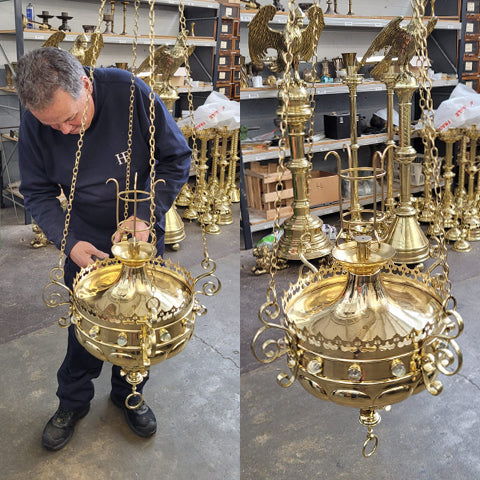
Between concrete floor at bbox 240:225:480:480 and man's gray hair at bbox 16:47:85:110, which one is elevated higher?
man's gray hair at bbox 16:47:85:110

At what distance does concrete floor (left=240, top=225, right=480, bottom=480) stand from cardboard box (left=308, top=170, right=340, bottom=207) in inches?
78.8

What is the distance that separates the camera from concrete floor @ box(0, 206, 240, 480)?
1943 millimetres

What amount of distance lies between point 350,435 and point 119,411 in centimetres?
94

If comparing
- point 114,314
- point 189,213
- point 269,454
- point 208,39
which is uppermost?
point 208,39

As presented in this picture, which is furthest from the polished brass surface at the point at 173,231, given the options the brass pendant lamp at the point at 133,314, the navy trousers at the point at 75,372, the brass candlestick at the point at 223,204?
the brass pendant lamp at the point at 133,314

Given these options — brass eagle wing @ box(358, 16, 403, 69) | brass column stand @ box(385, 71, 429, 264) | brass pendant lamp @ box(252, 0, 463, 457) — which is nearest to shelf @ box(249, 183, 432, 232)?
brass column stand @ box(385, 71, 429, 264)

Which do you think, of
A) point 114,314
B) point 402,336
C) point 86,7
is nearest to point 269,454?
point 114,314

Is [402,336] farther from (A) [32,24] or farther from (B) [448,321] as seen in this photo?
(A) [32,24]

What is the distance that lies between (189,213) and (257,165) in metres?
0.77

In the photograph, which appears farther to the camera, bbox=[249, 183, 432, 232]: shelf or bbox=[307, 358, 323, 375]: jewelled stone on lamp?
bbox=[249, 183, 432, 232]: shelf

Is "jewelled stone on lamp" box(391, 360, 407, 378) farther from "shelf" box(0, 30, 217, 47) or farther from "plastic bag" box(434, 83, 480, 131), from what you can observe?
"shelf" box(0, 30, 217, 47)

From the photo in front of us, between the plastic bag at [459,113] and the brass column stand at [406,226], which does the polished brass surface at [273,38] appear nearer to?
the brass column stand at [406,226]

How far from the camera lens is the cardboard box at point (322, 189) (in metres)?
4.26

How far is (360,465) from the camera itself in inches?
74.9
